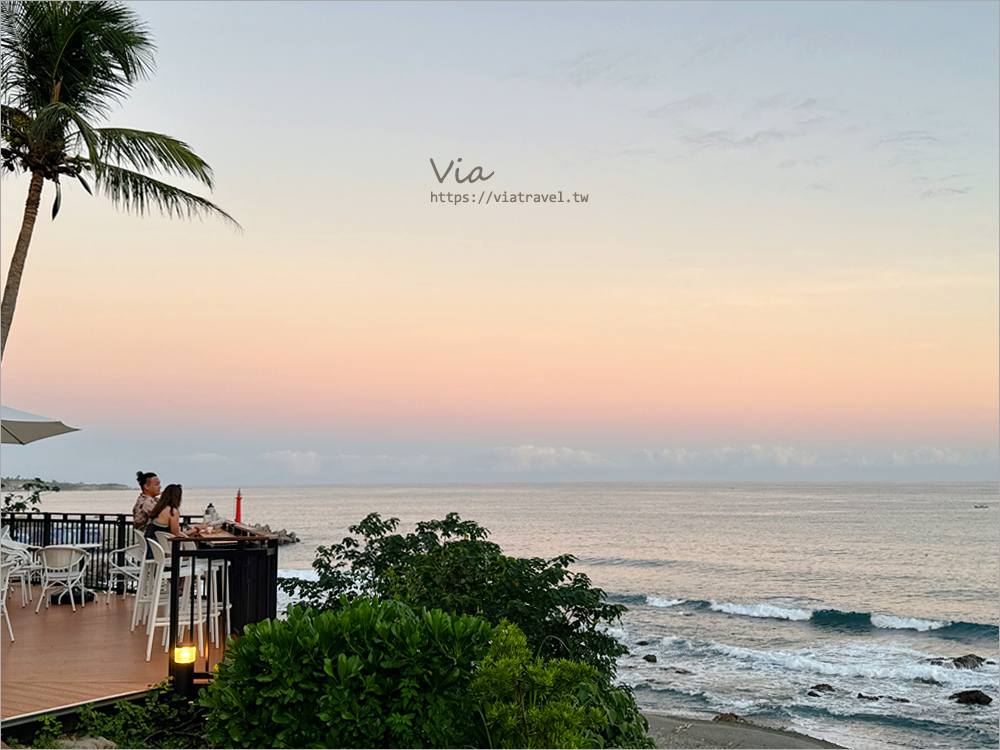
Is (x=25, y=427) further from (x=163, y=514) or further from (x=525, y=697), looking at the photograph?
(x=525, y=697)

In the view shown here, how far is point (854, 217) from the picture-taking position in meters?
16.7

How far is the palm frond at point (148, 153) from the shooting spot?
9250mm

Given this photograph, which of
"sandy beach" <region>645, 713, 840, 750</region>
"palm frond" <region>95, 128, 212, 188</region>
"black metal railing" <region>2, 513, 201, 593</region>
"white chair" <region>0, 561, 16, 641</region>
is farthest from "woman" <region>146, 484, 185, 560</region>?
"sandy beach" <region>645, 713, 840, 750</region>

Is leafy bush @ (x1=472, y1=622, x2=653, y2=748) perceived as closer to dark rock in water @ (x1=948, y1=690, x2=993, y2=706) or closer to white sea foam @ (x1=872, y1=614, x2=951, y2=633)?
dark rock in water @ (x1=948, y1=690, x2=993, y2=706)

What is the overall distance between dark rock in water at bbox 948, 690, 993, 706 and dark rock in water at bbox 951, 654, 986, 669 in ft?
9.46

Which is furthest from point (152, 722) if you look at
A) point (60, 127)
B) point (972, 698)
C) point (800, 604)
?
point (800, 604)

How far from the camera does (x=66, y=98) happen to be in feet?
32.5

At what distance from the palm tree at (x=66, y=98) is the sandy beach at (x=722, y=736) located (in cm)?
1189

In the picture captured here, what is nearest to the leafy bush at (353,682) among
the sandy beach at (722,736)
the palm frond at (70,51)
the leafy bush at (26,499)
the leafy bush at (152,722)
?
the leafy bush at (152,722)

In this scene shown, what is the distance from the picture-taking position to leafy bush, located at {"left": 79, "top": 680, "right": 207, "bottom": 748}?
503 cm

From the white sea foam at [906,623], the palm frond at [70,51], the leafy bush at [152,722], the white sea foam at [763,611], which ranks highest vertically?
the palm frond at [70,51]

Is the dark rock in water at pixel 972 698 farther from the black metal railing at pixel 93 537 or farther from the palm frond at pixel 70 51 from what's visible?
the palm frond at pixel 70 51

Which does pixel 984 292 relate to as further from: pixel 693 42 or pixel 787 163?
pixel 693 42

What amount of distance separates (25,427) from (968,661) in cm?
2213
